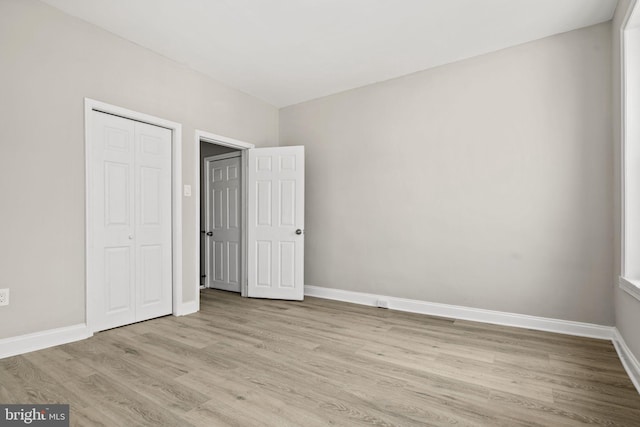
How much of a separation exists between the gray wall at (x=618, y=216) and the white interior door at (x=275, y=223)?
3235mm

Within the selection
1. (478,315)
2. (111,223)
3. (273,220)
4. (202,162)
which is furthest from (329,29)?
(202,162)

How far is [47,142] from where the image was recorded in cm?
279

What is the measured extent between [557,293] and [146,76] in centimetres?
468

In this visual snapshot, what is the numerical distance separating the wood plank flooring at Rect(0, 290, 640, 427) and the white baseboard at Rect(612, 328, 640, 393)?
5 cm

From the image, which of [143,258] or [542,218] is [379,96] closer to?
[542,218]

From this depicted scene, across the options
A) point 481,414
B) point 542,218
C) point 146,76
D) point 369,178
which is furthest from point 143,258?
point 542,218

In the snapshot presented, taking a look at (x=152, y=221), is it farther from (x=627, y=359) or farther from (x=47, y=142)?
(x=627, y=359)

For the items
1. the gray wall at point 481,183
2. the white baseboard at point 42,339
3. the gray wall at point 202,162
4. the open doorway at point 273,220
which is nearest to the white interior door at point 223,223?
the gray wall at point 202,162

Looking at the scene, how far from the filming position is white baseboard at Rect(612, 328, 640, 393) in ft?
7.15

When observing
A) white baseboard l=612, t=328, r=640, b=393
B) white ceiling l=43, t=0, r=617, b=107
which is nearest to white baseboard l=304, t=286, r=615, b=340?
white baseboard l=612, t=328, r=640, b=393

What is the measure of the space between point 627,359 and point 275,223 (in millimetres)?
3727

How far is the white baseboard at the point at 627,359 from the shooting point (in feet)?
7.15

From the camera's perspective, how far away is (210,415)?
1825 mm

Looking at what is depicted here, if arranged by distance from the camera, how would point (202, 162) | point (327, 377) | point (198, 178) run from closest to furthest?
1. point (327, 377)
2. point (198, 178)
3. point (202, 162)
